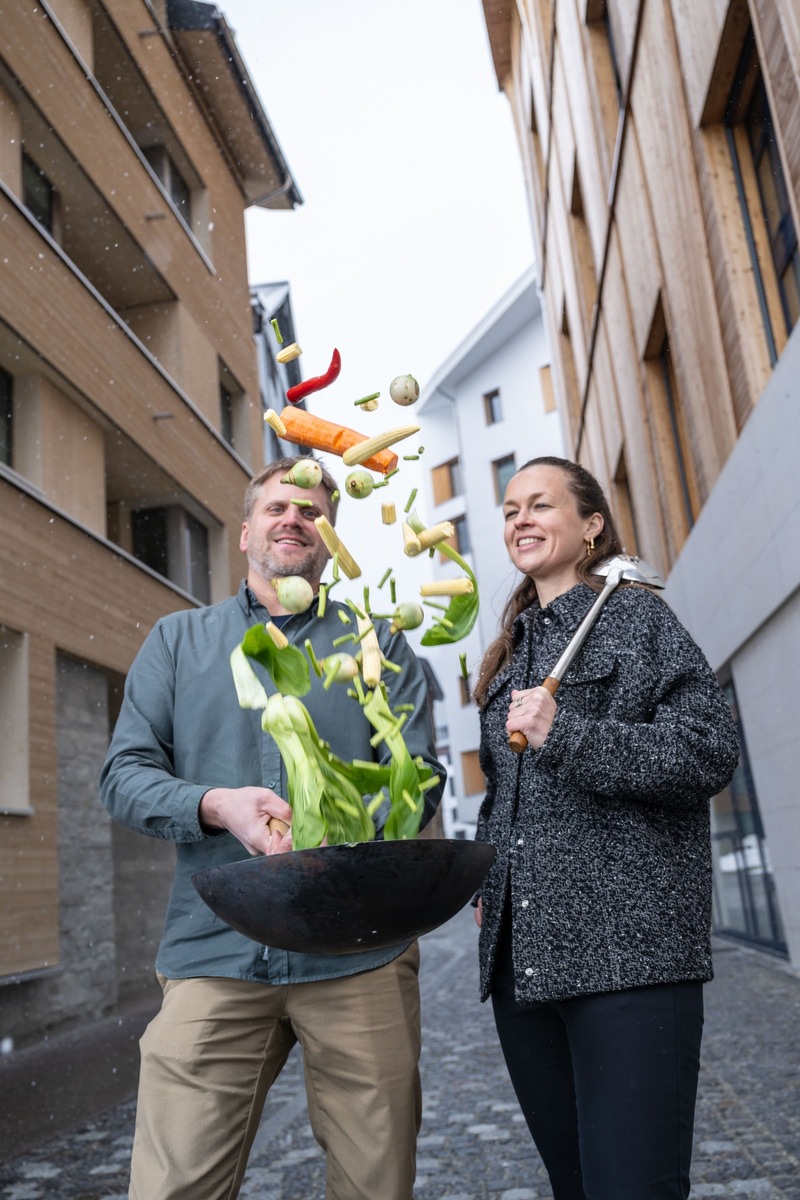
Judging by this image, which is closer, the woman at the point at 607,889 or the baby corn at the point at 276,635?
the baby corn at the point at 276,635

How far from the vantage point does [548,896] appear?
2.20 metres

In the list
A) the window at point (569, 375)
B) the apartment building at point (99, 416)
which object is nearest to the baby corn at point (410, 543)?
the apartment building at point (99, 416)

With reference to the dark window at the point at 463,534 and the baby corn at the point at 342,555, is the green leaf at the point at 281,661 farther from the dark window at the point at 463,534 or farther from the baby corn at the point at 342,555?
the dark window at the point at 463,534

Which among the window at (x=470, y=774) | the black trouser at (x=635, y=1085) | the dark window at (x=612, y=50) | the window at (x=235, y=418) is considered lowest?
the black trouser at (x=635, y=1085)

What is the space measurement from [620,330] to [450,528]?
455 inches

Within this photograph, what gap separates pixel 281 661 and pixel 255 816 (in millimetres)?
274

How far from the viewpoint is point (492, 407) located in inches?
1399

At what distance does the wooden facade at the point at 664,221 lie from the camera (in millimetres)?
7473

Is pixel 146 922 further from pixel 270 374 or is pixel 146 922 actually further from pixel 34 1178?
pixel 270 374

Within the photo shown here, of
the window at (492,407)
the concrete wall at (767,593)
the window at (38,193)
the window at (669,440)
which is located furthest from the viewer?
the window at (492,407)

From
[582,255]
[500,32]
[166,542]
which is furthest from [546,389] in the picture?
[166,542]

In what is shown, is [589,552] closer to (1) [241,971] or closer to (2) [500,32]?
(1) [241,971]

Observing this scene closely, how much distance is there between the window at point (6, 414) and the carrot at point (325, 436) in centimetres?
968

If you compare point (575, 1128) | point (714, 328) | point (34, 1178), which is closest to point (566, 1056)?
point (575, 1128)
